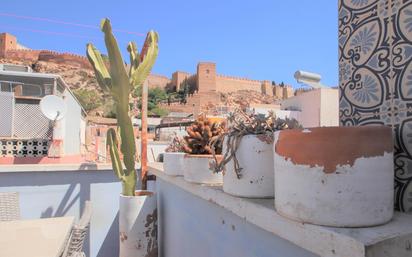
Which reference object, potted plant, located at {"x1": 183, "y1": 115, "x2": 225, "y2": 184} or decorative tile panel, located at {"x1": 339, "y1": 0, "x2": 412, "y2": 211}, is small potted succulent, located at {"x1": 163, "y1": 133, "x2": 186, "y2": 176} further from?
decorative tile panel, located at {"x1": 339, "y1": 0, "x2": 412, "y2": 211}

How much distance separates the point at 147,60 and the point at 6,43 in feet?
112

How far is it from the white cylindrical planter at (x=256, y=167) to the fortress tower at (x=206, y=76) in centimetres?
3250

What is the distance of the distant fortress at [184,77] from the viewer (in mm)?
29922

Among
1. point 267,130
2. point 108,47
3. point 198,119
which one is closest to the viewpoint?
point 267,130

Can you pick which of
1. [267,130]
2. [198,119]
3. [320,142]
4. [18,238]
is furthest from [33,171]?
[320,142]

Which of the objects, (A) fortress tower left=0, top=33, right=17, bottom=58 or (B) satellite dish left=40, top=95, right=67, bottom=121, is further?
(A) fortress tower left=0, top=33, right=17, bottom=58

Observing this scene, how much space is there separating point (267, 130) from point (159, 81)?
36900mm

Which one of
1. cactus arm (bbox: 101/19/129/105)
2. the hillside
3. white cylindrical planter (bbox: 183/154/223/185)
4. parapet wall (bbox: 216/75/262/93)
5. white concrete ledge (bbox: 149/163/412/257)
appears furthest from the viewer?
parapet wall (bbox: 216/75/262/93)

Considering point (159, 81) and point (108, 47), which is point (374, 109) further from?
point (159, 81)

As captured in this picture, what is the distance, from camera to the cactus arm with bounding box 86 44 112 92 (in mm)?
1878

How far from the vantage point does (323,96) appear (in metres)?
14.4

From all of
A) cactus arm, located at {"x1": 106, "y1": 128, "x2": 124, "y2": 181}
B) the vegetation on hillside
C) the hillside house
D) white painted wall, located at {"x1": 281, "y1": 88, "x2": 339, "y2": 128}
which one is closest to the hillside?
the vegetation on hillside

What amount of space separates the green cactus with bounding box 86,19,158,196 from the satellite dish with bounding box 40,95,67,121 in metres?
3.42

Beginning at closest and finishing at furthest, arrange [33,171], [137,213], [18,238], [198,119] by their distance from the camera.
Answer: [198,119], [18,238], [137,213], [33,171]
